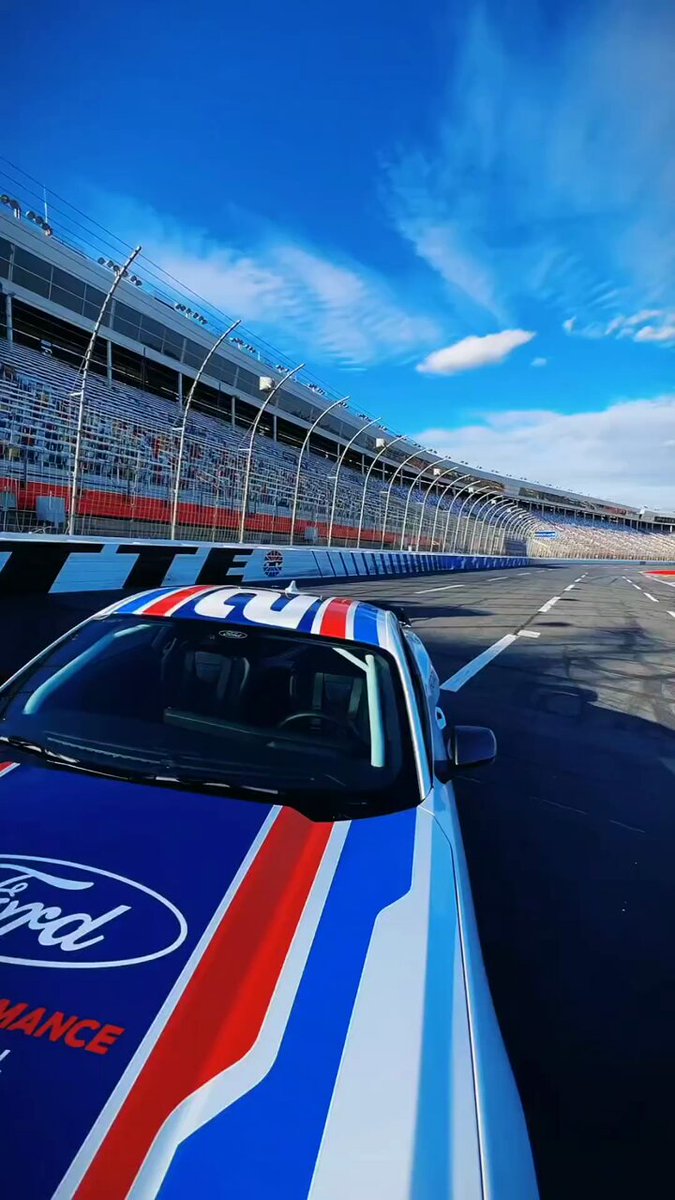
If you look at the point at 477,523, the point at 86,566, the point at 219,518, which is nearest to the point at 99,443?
the point at 219,518

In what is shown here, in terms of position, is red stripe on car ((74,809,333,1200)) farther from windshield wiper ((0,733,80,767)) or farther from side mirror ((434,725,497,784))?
side mirror ((434,725,497,784))

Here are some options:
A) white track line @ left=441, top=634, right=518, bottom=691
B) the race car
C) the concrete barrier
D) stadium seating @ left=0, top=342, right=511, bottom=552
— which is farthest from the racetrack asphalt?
stadium seating @ left=0, top=342, right=511, bottom=552

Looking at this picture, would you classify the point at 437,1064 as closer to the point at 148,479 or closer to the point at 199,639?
the point at 199,639

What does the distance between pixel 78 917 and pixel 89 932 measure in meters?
0.05

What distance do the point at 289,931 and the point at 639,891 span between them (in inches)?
78.5

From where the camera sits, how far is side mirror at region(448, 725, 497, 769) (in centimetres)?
235

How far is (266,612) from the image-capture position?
2598mm

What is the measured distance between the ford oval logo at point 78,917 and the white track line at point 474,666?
5.13m

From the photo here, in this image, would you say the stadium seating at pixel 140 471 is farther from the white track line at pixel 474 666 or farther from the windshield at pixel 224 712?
the windshield at pixel 224 712

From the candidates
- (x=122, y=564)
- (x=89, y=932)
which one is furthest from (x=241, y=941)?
(x=122, y=564)

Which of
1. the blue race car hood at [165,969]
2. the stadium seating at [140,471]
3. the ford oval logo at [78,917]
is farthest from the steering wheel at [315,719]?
the stadium seating at [140,471]

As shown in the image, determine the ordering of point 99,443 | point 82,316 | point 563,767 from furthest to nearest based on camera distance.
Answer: point 82,316
point 99,443
point 563,767

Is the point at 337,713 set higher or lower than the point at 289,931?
higher

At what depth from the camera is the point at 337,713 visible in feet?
7.45
